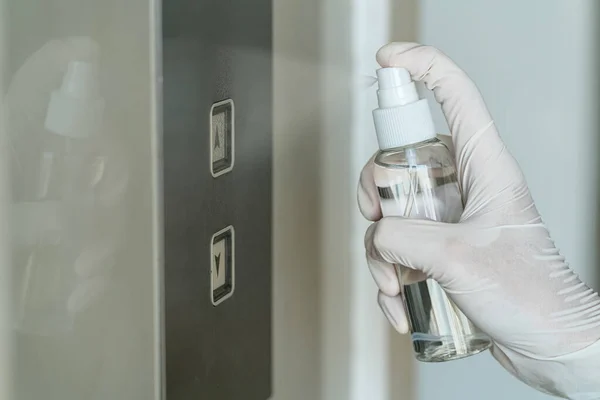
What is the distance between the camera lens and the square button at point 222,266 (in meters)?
0.64

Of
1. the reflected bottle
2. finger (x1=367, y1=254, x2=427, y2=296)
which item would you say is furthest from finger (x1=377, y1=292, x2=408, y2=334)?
the reflected bottle

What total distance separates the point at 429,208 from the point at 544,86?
32cm

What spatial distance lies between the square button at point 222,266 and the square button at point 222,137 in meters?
0.06

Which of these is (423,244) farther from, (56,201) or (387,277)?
(56,201)

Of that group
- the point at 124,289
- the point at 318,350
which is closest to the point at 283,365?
the point at 318,350

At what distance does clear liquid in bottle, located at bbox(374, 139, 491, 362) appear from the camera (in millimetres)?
546

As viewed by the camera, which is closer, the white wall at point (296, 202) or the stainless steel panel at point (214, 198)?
the stainless steel panel at point (214, 198)

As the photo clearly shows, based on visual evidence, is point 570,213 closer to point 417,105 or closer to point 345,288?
point 345,288

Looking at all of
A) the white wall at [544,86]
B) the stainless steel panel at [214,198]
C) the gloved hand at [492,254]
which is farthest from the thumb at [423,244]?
the white wall at [544,86]

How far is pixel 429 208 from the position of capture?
0.56 m

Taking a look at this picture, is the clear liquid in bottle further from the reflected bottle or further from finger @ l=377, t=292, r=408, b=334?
the reflected bottle

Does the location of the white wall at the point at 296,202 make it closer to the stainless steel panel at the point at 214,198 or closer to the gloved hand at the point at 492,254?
the stainless steel panel at the point at 214,198

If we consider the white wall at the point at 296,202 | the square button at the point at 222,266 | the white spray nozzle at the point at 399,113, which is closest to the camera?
the white spray nozzle at the point at 399,113

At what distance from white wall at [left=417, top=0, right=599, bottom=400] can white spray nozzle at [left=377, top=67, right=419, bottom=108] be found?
12.0 inches
